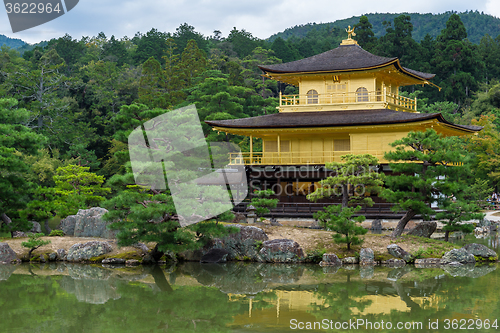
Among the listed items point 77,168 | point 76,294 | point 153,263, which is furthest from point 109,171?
point 76,294

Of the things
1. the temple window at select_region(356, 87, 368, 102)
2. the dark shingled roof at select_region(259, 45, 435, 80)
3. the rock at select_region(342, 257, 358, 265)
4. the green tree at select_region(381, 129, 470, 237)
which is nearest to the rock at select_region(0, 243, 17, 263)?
the rock at select_region(342, 257, 358, 265)

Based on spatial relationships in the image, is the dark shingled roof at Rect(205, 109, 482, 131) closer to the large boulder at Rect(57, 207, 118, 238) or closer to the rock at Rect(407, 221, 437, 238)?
the rock at Rect(407, 221, 437, 238)

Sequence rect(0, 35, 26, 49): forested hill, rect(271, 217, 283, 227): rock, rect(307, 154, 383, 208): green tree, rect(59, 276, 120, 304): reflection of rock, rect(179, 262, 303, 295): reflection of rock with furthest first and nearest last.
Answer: rect(0, 35, 26, 49): forested hill → rect(271, 217, 283, 227): rock → rect(307, 154, 383, 208): green tree → rect(179, 262, 303, 295): reflection of rock → rect(59, 276, 120, 304): reflection of rock

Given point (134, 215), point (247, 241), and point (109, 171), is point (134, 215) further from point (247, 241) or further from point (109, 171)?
point (109, 171)

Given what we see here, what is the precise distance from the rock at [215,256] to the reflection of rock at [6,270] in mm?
5678

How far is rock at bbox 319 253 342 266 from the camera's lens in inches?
633

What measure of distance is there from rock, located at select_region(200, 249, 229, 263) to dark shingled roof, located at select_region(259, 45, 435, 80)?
1353cm

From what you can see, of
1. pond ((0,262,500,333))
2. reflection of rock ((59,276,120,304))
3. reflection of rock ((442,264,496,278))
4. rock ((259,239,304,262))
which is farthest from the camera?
rock ((259,239,304,262))

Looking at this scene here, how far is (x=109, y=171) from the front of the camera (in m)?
39.5

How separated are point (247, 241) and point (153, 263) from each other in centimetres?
310

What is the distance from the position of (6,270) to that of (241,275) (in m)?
6.99

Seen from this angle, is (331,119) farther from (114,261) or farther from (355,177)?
(114,261)

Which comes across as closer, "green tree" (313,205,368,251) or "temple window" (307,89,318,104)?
"green tree" (313,205,368,251)

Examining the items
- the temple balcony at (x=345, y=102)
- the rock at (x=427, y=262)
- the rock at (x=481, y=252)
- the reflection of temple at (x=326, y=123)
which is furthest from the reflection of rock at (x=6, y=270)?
the temple balcony at (x=345, y=102)
